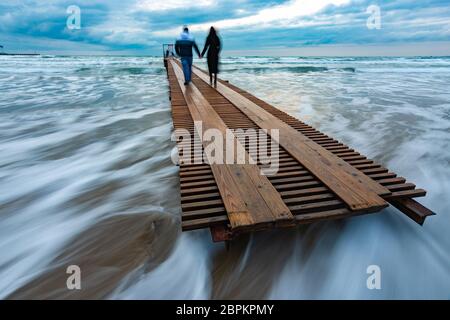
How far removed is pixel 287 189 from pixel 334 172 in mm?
706

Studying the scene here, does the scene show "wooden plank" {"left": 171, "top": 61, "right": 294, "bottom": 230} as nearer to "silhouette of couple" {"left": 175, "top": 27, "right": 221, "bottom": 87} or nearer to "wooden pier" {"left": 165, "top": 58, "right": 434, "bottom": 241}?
"wooden pier" {"left": 165, "top": 58, "right": 434, "bottom": 241}

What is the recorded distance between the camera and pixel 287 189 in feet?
9.50

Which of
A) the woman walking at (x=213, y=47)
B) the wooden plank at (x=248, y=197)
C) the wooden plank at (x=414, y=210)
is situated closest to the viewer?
the wooden plank at (x=248, y=197)

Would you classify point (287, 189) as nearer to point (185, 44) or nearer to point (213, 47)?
point (213, 47)

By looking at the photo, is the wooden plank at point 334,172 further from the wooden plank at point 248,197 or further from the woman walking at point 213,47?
the woman walking at point 213,47

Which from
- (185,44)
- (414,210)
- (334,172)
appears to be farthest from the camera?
(185,44)

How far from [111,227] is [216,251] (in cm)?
141

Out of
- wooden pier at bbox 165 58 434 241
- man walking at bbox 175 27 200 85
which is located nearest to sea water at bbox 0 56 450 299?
wooden pier at bbox 165 58 434 241

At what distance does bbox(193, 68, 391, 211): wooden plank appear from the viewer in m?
2.56

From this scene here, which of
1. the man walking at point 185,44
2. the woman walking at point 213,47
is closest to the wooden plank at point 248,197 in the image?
the woman walking at point 213,47

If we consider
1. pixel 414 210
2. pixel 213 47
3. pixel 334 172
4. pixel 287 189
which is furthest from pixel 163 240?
pixel 213 47

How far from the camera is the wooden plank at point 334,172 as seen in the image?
2561mm

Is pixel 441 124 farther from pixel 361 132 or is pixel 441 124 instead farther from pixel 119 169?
pixel 119 169
